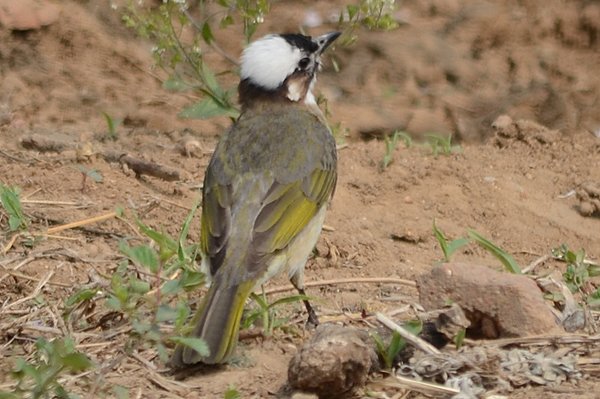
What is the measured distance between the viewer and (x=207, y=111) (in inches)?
287

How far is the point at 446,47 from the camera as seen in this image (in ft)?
30.7

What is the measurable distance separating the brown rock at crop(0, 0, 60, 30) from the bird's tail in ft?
15.2

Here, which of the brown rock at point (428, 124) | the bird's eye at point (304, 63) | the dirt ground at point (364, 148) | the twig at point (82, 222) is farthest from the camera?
the brown rock at point (428, 124)

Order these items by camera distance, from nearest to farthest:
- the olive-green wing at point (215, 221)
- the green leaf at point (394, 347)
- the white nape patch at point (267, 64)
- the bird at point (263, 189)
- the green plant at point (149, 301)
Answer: the green plant at point (149, 301), the green leaf at point (394, 347), the bird at point (263, 189), the olive-green wing at point (215, 221), the white nape patch at point (267, 64)

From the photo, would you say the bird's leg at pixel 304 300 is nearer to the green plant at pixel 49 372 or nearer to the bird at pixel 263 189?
the bird at pixel 263 189

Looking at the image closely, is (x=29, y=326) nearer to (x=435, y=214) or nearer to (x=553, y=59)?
(x=435, y=214)

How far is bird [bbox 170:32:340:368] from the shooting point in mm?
5113

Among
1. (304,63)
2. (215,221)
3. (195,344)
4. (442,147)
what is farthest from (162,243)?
(442,147)

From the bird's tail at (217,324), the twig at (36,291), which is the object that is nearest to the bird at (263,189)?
the bird's tail at (217,324)

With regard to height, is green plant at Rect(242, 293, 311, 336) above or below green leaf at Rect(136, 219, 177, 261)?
below

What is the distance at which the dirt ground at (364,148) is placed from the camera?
5.95m

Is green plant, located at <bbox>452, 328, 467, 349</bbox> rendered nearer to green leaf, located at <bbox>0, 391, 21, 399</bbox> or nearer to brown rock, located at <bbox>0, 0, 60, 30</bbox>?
green leaf, located at <bbox>0, 391, 21, 399</bbox>

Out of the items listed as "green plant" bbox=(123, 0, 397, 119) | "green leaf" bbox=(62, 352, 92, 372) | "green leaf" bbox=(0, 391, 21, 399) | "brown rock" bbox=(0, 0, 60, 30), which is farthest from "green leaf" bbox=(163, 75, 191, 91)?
"green leaf" bbox=(62, 352, 92, 372)

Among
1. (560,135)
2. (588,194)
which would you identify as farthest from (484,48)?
(588,194)
